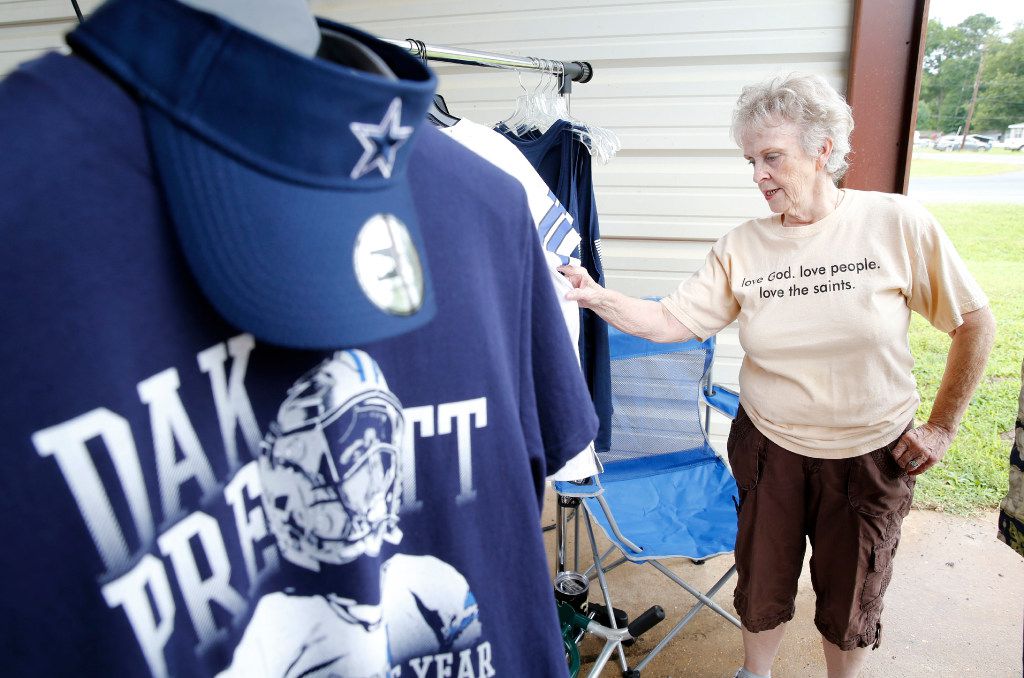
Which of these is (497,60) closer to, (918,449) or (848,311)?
(848,311)

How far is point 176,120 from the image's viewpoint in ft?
1.62

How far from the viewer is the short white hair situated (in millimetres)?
1744

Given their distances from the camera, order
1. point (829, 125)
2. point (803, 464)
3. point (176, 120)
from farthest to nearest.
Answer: point (803, 464), point (829, 125), point (176, 120)

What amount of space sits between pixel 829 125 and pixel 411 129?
156 centimetres

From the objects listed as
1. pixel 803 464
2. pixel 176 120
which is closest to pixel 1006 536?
pixel 803 464

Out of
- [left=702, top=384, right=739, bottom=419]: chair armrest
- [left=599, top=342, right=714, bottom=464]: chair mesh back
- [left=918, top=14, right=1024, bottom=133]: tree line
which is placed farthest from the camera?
[left=918, top=14, right=1024, bottom=133]: tree line

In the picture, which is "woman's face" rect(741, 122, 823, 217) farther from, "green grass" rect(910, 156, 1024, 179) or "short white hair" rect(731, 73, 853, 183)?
"green grass" rect(910, 156, 1024, 179)

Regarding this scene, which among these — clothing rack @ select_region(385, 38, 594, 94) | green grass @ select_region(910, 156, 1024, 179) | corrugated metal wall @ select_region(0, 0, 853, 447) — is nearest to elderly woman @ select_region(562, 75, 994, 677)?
clothing rack @ select_region(385, 38, 594, 94)

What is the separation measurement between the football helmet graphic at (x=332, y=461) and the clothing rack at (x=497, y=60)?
0.66 meters

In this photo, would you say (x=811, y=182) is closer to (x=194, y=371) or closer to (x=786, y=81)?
(x=786, y=81)

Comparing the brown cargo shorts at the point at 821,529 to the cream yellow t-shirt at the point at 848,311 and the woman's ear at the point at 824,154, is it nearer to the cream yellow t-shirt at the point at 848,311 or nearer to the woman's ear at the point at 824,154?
the cream yellow t-shirt at the point at 848,311

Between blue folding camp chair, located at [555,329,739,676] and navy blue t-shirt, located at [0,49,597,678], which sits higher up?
navy blue t-shirt, located at [0,49,597,678]

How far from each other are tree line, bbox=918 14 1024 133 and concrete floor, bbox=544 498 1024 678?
207 centimetres

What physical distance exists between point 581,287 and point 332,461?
47.8 inches
